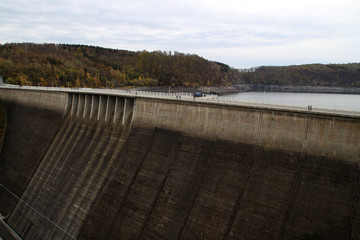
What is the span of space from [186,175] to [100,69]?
7325cm

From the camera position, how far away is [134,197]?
56.7 ft

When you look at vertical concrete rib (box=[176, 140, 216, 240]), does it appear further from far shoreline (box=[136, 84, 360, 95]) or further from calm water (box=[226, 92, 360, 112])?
far shoreline (box=[136, 84, 360, 95])

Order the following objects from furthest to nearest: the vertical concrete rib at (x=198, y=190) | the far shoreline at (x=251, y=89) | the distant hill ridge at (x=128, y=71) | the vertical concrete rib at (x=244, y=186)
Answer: the far shoreline at (x=251, y=89)
the distant hill ridge at (x=128, y=71)
the vertical concrete rib at (x=198, y=190)
the vertical concrete rib at (x=244, y=186)

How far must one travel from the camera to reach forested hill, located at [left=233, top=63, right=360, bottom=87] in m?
90.0

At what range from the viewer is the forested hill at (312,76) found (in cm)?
8996

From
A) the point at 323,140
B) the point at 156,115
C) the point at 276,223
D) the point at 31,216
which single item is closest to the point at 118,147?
the point at 156,115

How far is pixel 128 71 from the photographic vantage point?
88438 millimetres

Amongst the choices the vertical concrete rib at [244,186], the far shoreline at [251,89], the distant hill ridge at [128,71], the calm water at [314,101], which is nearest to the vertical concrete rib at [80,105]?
the calm water at [314,101]

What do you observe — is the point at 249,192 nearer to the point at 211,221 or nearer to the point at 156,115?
the point at 211,221

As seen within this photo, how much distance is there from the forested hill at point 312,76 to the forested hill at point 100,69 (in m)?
13.2

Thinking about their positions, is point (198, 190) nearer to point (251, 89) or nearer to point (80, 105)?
point (80, 105)

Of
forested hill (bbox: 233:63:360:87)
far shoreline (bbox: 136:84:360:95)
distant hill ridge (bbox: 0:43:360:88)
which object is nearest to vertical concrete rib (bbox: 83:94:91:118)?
distant hill ridge (bbox: 0:43:360:88)

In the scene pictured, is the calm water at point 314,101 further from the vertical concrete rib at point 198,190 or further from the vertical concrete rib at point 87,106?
the vertical concrete rib at point 87,106

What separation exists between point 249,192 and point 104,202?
10791 mm
